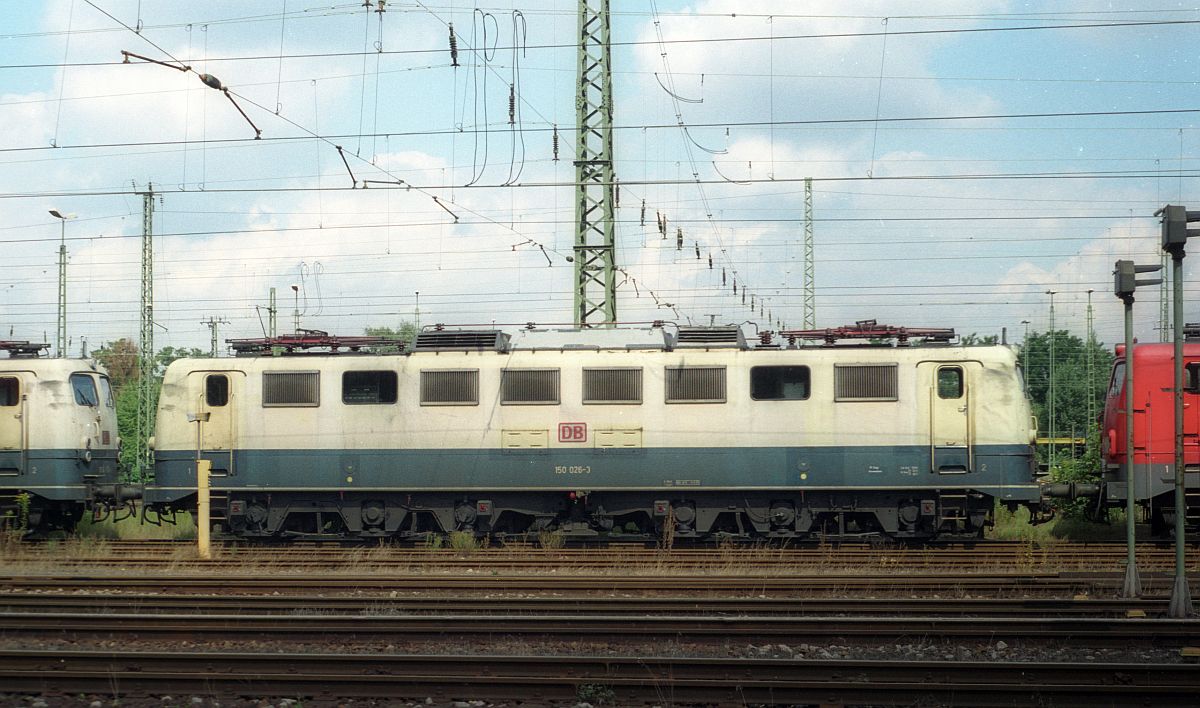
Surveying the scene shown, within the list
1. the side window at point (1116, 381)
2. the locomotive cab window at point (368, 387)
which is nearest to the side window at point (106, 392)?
Result: the locomotive cab window at point (368, 387)

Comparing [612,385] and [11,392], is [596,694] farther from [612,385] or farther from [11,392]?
[11,392]

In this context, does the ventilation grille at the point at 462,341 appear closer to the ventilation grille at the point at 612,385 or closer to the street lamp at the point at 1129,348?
the ventilation grille at the point at 612,385

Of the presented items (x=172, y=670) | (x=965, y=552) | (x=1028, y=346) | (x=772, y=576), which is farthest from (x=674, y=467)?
(x=1028, y=346)

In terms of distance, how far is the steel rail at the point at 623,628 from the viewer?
1244 cm

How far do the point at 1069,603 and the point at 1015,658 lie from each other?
2762 millimetres

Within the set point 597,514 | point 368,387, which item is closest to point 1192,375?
point 597,514

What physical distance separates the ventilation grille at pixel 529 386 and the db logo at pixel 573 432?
0.51 metres

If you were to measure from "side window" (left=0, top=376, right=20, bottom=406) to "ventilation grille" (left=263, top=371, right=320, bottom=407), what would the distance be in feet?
16.9

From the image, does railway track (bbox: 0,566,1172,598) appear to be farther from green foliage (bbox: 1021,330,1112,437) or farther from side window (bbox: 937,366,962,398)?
green foliage (bbox: 1021,330,1112,437)

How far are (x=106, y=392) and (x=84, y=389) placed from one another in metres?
1.02

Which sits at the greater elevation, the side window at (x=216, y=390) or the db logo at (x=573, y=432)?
the side window at (x=216, y=390)

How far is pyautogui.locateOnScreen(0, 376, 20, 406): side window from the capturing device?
2192 centimetres

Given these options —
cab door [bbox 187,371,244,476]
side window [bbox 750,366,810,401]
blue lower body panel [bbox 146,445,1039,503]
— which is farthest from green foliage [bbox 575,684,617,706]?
cab door [bbox 187,371,244,476]

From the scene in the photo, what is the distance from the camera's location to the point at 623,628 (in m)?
12.7
